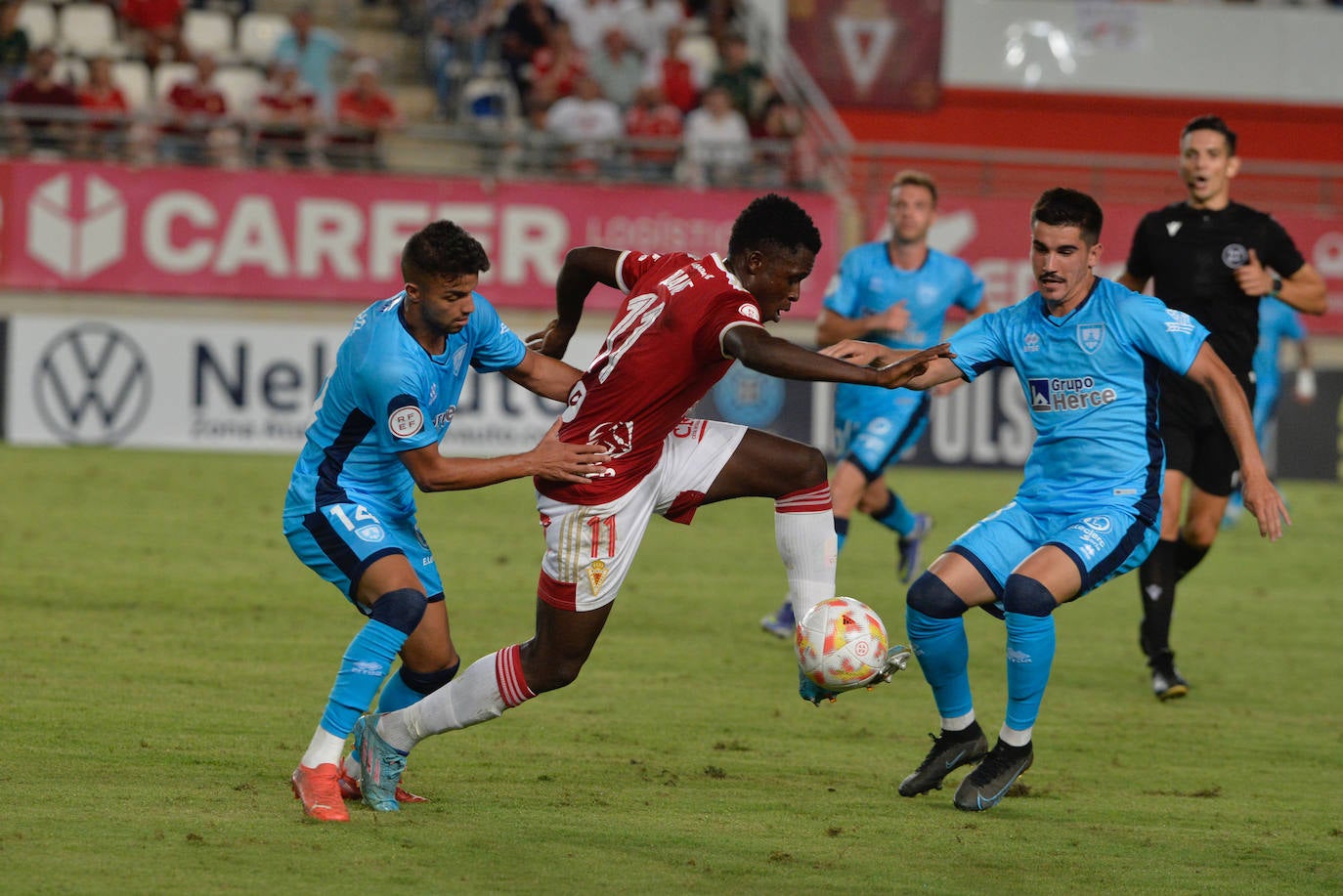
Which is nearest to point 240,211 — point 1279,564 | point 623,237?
point 623,237

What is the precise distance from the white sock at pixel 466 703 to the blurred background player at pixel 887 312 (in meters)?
4.20

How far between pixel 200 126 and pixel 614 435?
14064 mm

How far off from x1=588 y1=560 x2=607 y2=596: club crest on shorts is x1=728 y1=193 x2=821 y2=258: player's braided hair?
1.11 m

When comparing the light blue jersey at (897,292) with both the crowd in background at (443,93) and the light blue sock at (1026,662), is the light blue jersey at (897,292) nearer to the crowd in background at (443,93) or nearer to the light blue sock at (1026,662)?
the light blue sock at (1026,662)

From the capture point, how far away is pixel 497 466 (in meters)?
5.40

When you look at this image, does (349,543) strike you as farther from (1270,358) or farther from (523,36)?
(523,36)

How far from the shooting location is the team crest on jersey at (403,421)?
5406 millimetres

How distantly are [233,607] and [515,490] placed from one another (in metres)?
6.39

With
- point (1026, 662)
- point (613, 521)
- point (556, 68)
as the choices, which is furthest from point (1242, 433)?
point (556, 68)

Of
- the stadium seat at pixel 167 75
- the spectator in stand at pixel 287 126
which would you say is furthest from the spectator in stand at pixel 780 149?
the stadium seat at pixel 167 75

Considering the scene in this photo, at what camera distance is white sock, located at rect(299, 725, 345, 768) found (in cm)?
542

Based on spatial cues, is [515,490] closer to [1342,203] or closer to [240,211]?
[240,211]

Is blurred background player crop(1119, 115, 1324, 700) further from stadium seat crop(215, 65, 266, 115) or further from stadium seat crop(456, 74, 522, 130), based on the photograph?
stadium seat crop(215, 65, 266, 115)

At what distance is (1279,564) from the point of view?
42.9 ft
